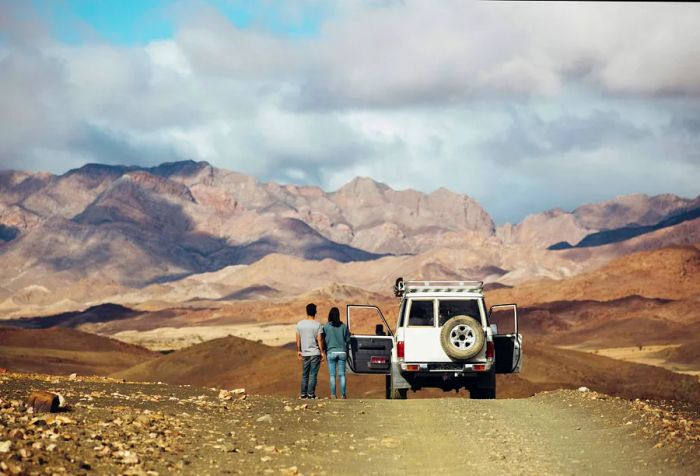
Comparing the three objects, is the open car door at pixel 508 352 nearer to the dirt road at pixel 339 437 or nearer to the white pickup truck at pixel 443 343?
the white pickup truck at pixel 443 343

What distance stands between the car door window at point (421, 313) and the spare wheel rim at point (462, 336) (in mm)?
855

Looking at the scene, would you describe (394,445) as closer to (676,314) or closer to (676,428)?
(676,428)

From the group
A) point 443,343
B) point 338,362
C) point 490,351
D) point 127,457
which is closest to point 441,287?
point 443,343

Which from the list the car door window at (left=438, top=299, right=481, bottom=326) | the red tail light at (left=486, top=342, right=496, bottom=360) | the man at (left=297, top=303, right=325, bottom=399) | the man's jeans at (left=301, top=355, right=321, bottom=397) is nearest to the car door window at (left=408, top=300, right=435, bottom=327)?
the car door window at (left=438, top=299, right=481, bottom=326)

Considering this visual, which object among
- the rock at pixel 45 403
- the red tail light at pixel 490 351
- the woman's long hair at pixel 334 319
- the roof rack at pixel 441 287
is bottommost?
the rock at pixel 45 403

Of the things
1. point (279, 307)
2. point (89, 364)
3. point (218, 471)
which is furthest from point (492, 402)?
point (279, 307)

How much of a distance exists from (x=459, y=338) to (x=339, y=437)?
572 centimetres

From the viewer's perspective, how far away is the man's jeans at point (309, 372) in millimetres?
19938

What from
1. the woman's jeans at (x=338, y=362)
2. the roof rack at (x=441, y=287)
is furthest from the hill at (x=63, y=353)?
the roof rack at (x=441, y=287)

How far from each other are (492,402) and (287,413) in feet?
14.6

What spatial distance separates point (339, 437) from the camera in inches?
561

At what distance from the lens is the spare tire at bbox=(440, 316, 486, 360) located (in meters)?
19.3

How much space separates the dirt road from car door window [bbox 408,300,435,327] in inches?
72.4

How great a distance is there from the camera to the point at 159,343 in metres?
107
